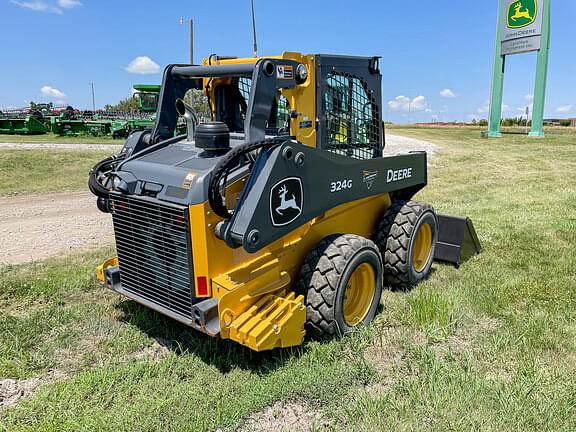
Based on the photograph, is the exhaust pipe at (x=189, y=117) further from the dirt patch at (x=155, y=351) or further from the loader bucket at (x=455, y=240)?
the loader bucket at (x=455, y=240)

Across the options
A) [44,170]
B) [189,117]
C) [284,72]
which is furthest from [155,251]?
[44,170]

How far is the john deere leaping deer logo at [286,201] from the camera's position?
3387mm

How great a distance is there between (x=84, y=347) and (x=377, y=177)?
10.2 feet

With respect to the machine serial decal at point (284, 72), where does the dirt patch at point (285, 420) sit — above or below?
below

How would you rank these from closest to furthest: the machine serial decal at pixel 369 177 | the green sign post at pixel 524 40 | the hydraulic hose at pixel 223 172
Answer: the hydraulic hose at pixel 223 172 < the machine serial decal at pixel 369 177 < the green sign post at pixel 524 40

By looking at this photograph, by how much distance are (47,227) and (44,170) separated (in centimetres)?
739

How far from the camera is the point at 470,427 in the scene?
9.58 ft

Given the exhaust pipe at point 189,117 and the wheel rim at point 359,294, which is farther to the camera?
the wheel rim at point 359,294

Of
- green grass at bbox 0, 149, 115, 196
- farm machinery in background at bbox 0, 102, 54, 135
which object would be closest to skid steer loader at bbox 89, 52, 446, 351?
green grass at bbox 0, 149, 115, 196

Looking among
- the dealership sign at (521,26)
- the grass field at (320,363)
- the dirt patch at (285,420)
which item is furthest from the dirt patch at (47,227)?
the dealership sign at (521,26)

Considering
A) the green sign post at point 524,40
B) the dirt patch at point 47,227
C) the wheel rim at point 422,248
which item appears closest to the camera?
the wheel rim at point 422,248

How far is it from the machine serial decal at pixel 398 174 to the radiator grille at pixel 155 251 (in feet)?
7.96

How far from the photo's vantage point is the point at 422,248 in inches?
222

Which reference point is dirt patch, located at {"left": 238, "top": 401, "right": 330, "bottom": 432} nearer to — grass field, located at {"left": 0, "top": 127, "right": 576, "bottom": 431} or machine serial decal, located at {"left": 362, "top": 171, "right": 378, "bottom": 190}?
grass field, located at {"left": 0, "top": 127, "right": 576, "bottom": 431}
